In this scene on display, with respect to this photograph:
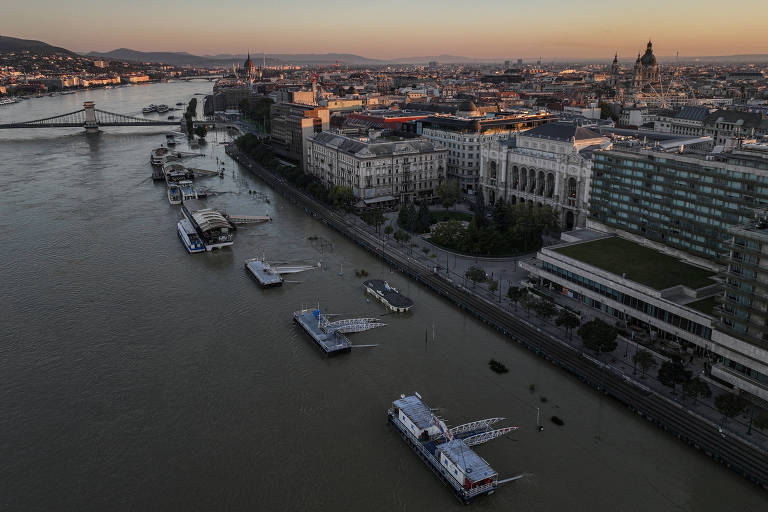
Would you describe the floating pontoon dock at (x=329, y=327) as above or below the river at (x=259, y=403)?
above

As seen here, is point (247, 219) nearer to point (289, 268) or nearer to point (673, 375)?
point (289, 268)

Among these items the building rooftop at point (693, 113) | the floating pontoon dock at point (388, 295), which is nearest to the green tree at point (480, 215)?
the floating pontoon dock at point (388, 295)

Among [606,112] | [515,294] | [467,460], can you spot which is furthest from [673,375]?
[606,112]

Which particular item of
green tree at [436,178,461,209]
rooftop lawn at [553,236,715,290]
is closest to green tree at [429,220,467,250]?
green tree at [436,178,461,209]

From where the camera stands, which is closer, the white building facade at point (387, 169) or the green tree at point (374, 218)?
the green tree at point (374, 218)

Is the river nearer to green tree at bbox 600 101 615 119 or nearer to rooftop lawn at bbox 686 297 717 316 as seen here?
rooftop lawn at bbox 686 297 717 316

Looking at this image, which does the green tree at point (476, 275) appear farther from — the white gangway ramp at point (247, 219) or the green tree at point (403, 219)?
the white gangway ramp at point (247, 219)

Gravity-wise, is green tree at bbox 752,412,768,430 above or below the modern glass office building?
below
